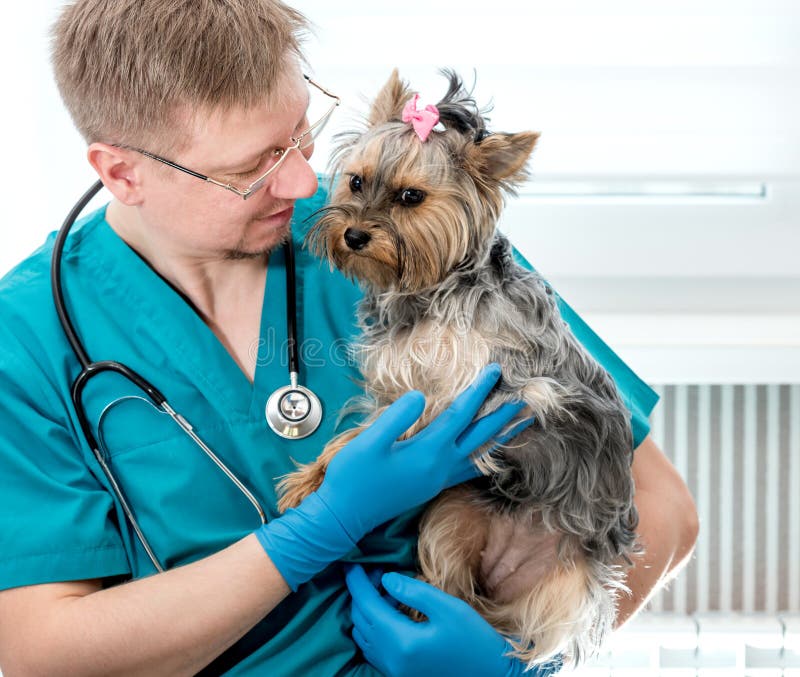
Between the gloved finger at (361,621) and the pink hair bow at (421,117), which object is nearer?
the pink hair bow at (421,117)

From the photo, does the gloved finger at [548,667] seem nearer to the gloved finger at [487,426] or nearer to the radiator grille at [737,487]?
the gloved finger at [487,426]

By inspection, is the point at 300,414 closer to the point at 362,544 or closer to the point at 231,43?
the point at 362,544

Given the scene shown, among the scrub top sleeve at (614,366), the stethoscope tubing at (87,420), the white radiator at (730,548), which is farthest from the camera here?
the white radiator at (730,548)

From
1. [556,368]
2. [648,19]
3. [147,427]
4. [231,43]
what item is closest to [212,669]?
[147,427]

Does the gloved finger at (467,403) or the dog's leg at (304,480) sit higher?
the gloved finger at (467,403)

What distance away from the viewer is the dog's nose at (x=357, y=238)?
132 cm

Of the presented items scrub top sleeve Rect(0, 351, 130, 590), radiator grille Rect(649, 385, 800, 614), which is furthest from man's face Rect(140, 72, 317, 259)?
radiator grille Rect(649, 385, 800, 614)

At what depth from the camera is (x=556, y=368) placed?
4.62ft

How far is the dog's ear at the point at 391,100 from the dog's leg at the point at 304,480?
50 centimetres

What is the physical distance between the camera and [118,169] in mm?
1393

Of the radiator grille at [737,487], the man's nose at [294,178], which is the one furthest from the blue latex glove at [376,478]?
the radiator grille at [737,487]

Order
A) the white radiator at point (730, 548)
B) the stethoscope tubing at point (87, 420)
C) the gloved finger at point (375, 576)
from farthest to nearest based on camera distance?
the white radiator at point (730, 548) < the gloved finger at point (375, 576) < the stethoscope tubing at point (87, 420)

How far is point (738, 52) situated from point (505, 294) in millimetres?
968

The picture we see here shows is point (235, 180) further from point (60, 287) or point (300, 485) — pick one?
point (300, 485)
